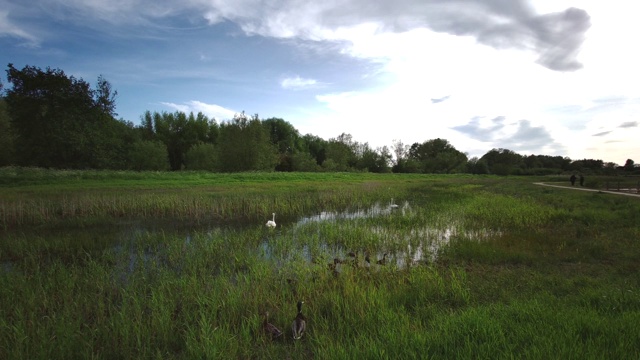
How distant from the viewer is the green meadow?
421 centimetres

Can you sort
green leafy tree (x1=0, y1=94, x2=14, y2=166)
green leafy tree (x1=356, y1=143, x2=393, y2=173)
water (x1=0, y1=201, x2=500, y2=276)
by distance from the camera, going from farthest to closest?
green leafy tree (x1=356, y1=143, x2=393, y2=173)
green leafy tree (x1=0, y1=94, x2=14, y2=166)
water (x1=0, y1=201, x2=500, y2=276)

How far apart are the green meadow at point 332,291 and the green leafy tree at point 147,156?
5670 centimetres

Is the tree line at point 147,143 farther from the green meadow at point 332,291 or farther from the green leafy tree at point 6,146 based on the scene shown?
the green meadow at point 332,291

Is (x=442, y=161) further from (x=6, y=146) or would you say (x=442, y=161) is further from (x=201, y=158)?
(x=6, y=146)

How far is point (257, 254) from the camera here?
31.6 ft

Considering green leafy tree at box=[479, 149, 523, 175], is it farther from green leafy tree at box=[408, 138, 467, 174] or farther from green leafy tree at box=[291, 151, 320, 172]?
green leafy tree at box=[291, 151, 320, 172]

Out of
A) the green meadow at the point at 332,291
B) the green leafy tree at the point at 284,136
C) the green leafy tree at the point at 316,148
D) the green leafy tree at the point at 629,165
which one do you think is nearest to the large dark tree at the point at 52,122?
the green meadow at the point at 332,291

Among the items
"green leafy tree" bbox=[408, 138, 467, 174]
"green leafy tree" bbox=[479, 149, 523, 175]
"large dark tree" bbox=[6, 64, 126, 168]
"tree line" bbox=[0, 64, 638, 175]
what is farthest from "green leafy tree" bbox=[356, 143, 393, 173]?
"large dark tree" bbox=[6, 64, 126, 168]

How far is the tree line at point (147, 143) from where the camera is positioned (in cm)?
4088

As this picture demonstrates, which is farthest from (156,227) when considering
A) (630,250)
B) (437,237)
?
(630,250)

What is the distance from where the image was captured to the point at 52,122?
4109cm

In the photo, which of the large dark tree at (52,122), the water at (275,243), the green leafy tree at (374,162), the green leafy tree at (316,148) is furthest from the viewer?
the green leafy tree at (316,148)

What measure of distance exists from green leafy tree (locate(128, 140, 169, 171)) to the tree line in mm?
186

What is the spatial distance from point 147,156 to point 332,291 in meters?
71.0
